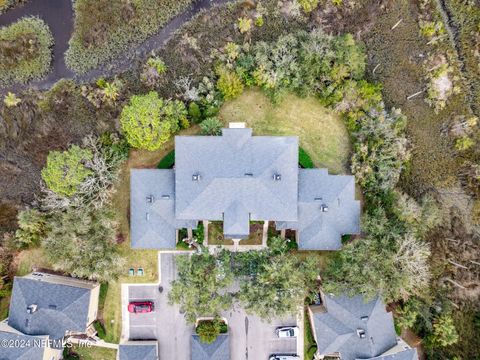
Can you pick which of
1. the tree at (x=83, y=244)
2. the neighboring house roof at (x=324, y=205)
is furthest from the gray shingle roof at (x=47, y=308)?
the neighboring house roof at (x=324, y=205)

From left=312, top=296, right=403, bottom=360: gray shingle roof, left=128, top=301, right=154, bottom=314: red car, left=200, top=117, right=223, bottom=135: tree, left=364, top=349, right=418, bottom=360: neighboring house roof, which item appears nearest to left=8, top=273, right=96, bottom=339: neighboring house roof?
left=128, top=301, right=154, bottom=314: red car

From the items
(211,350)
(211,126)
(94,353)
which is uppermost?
(211,126)

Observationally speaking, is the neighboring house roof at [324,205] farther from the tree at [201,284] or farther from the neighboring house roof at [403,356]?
the neighboring house roof at [403,356]

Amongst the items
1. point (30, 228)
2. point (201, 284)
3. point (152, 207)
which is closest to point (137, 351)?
point (201, 284)

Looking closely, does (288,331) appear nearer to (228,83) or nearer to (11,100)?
(228,83)

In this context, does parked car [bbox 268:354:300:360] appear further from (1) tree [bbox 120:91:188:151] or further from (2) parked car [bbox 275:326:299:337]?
(1) tree [bbox 120:91:188:151]
